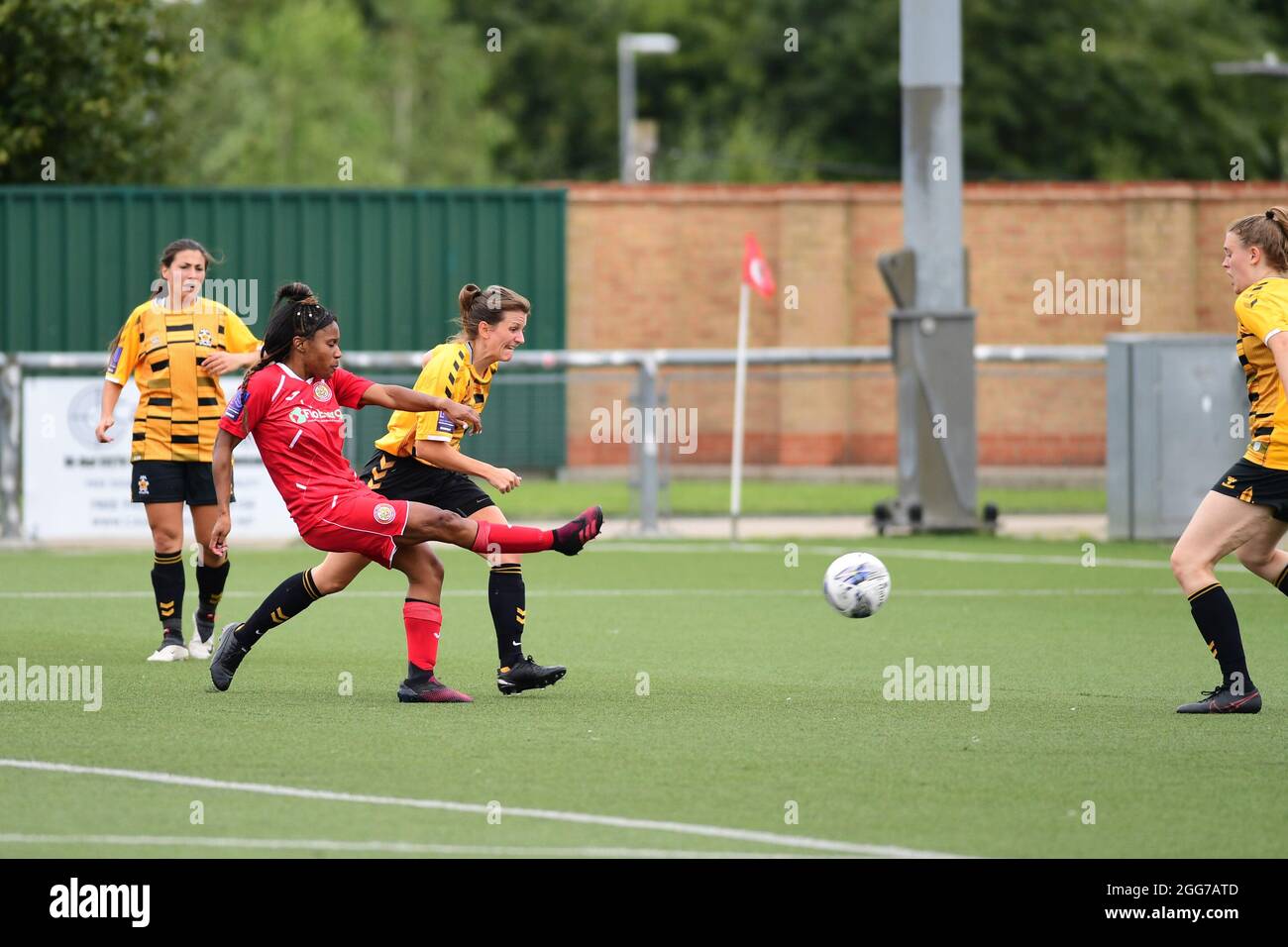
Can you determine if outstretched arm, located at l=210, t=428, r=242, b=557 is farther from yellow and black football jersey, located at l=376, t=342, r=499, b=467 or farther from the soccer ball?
the soccer ball

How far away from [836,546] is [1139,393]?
11.0 feet

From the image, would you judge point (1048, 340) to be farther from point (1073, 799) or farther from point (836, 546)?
point (1073, 799)

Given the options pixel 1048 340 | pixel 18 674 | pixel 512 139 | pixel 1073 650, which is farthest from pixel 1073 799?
pixel 512 139

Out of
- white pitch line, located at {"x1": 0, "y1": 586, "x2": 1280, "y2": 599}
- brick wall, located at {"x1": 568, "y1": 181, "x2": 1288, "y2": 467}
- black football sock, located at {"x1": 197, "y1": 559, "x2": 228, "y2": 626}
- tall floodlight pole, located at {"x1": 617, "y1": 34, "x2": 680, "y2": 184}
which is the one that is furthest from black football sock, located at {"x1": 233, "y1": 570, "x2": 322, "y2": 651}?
tall floodlight pole, located at {"x1": 617, "y1": 34, "x2": 680, "y2": 184}

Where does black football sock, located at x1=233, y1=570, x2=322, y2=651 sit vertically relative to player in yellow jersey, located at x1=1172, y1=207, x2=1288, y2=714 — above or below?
below

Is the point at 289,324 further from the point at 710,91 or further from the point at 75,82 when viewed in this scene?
the point at 710,91

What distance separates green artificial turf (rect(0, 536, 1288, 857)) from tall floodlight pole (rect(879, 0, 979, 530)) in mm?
5168

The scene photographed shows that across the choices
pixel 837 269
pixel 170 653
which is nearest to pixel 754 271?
pixel 837 269

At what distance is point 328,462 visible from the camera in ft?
30.2

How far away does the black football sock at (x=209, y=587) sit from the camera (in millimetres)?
11117

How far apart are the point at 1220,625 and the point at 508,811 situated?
3.65 metres

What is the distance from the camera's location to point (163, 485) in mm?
11094

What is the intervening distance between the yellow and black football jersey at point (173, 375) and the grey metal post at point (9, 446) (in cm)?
877

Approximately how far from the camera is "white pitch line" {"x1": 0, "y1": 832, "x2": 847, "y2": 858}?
6.28 meters
